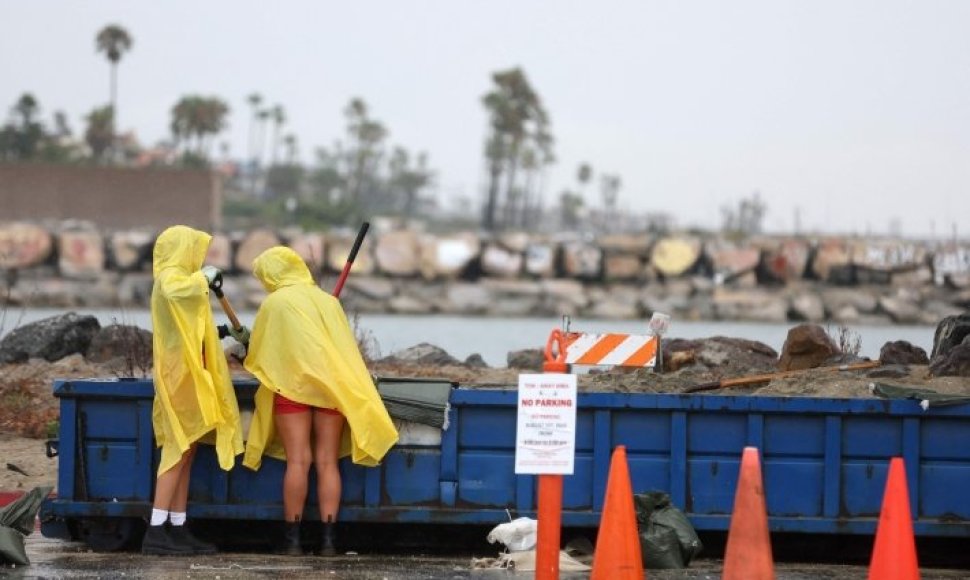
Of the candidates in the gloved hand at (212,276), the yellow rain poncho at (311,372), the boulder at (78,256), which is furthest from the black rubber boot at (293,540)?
the boulder at (78,256)

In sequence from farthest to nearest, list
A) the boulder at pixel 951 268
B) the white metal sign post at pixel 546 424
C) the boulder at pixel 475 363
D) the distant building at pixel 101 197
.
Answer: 1. the distant building at pixel 101 197
2. the boulder at pixel 951 268
3. the boulder at pixel 475 363
4. the white metal sign post at pixel 546 424

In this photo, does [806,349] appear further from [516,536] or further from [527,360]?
[527,360]

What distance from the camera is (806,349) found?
18594 mm

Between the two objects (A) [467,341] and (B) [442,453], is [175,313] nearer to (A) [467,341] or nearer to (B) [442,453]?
(B) [442,453]

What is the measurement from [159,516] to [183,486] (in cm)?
23

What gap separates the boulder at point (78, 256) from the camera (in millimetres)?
79188

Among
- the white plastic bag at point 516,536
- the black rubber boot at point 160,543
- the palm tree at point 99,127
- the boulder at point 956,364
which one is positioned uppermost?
the palm tree at point 99,127

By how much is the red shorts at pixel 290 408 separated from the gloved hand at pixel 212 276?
0.80 meters

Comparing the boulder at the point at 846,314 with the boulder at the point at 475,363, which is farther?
the boulder at the point at 846,314

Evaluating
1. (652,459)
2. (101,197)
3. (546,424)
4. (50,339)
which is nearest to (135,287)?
(101,197)

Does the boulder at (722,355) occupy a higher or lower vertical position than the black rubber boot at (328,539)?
higher

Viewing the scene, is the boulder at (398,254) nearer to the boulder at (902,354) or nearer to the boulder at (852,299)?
the boulder at (852,299)

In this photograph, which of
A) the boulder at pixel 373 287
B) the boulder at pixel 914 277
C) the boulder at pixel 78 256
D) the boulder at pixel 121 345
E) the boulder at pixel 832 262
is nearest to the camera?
the boulder at pixel 121 345

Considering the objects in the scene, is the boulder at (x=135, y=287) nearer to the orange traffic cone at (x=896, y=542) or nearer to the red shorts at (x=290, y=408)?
the red shorts at (x=290, y=408)
